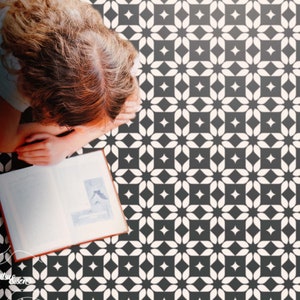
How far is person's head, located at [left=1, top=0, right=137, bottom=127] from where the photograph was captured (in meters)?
1.12

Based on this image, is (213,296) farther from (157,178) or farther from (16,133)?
(16,133)

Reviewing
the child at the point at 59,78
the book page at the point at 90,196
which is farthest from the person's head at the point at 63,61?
the book page at the point at 90,196

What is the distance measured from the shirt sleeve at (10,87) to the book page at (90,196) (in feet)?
0.74

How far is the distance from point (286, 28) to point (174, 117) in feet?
1.41

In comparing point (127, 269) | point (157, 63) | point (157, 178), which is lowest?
point (127, 269)

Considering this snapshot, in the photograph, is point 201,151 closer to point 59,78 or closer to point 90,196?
point 90,196

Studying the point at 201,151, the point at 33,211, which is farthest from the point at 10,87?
the point at 201,151

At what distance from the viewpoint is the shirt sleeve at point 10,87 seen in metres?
1.15

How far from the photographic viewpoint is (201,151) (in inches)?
47.9

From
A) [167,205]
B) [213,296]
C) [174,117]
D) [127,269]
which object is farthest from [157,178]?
[213,296]

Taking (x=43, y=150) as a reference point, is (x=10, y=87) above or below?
above

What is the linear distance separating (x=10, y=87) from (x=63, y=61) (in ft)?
0.58

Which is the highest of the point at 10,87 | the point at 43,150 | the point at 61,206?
the point at 10,87

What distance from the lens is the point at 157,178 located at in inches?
48.1
